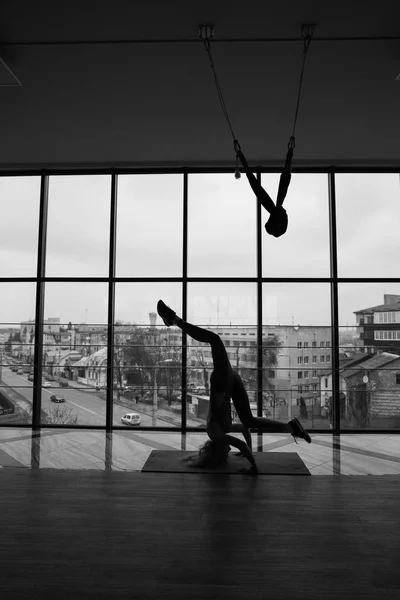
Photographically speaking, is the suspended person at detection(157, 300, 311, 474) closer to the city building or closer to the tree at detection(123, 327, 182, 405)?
the tree at detection(123, 327, 182, 405)

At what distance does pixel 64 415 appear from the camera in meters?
5.72

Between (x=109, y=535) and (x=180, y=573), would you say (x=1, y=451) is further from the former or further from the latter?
(x=180, y=573)

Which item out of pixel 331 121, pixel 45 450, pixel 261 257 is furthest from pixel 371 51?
pixel 45 450

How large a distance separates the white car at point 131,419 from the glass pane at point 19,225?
6.82ft

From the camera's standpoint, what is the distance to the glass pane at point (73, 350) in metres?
5.73

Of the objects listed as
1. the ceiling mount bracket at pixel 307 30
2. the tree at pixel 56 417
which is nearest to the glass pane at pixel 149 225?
the tree at pixel 56 417

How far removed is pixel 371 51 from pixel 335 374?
11.5 feet

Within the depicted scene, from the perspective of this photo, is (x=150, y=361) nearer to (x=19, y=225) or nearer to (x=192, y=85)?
(x=19, y=225)

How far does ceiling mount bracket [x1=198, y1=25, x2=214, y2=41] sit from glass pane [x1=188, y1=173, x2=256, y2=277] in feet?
8.35

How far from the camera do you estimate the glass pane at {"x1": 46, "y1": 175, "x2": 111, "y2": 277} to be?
5766 mm

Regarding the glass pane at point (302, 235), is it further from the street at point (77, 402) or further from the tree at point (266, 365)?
the street at point (77, 402)

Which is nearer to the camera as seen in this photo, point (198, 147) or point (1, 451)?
point (1, 451)

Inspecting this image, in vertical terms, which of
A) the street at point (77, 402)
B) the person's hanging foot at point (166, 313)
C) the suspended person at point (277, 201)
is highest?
the suspended person at point (277, 201)

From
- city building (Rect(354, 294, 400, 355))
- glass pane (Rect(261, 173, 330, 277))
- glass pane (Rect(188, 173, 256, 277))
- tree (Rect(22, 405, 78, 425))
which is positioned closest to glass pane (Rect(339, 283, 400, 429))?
city building (Rect(354, 294, 400, 355))
